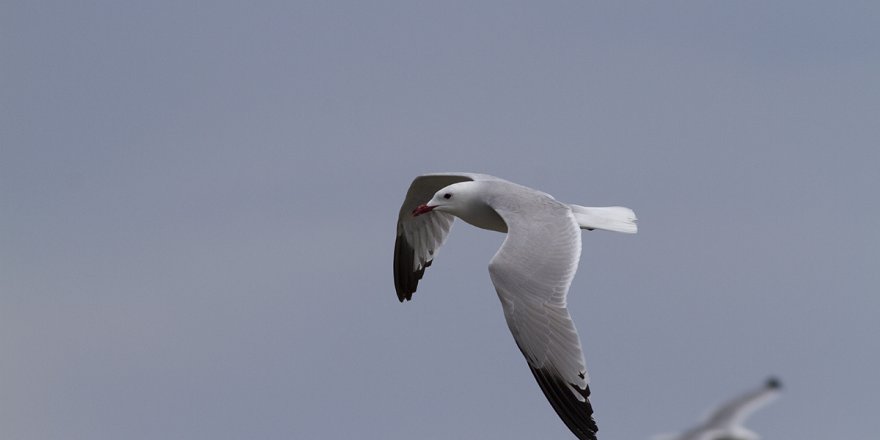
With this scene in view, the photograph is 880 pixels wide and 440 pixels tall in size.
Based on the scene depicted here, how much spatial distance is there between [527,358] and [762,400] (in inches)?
243

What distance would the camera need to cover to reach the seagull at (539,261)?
353 inches

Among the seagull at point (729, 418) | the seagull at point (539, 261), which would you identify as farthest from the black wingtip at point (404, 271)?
the seagull at point (729, 418)

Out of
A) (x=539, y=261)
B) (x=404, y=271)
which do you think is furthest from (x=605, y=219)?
(x=404, y=271)

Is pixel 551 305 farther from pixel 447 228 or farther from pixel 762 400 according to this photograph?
pixel 762 400

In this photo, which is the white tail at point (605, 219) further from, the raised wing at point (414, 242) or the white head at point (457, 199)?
the raised wing at point (414, 242)

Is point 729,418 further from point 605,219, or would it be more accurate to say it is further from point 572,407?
point 605,219

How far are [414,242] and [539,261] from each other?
4973 millimetres

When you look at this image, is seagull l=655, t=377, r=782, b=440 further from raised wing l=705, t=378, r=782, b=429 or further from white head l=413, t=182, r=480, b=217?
white head l=413, t=182, r=480, b=217

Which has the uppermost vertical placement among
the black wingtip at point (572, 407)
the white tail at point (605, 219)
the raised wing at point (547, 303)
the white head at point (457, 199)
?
the white head at point (457, 199)

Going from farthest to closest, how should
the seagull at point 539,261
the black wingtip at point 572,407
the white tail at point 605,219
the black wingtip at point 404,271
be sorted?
the black wingtip at point 404,271 < the white tail at point 605,219 < the seagull at point 539,261 < the black wingtip at point 572,407

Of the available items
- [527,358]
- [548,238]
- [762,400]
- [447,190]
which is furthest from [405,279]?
[762,400]

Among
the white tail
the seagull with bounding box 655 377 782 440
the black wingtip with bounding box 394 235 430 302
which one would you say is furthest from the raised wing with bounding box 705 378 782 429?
the black wingtip with bounding box 394 235 430 302

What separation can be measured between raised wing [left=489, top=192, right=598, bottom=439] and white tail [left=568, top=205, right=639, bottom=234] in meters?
0.91

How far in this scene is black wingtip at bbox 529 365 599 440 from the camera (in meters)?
8.86
